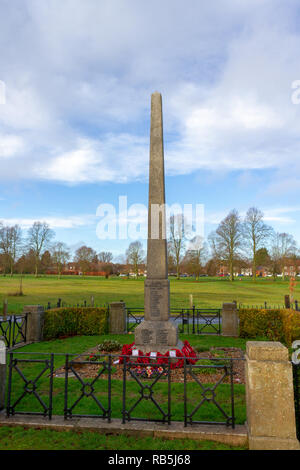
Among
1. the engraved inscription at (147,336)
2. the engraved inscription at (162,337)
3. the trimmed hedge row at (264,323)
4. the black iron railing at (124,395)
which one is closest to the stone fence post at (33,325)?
the black iron railing at (124,395)

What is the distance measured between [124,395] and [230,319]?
984cm

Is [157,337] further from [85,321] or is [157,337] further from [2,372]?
[85,321]

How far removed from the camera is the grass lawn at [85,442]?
166 inches

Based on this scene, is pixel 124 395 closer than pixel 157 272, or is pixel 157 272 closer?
pixel 124 395

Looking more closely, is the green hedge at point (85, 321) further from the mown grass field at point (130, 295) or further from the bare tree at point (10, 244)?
the bare tree at point (10, 244)

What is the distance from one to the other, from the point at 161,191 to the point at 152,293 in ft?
10.5

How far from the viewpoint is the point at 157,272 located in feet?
30.5

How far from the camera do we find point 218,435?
4461 millimetres

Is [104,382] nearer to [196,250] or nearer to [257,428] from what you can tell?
[257,428]

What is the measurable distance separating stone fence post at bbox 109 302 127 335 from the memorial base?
497 cm

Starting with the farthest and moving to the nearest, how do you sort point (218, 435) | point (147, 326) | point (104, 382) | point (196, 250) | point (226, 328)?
point (196, 250), point (226, 328), point (147, 326), point (104, 382), point (218, 435)

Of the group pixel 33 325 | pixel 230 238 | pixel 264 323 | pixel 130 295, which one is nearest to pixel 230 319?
pixel 264 323

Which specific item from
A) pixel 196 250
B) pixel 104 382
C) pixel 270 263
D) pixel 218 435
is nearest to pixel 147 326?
pixel 104 382
